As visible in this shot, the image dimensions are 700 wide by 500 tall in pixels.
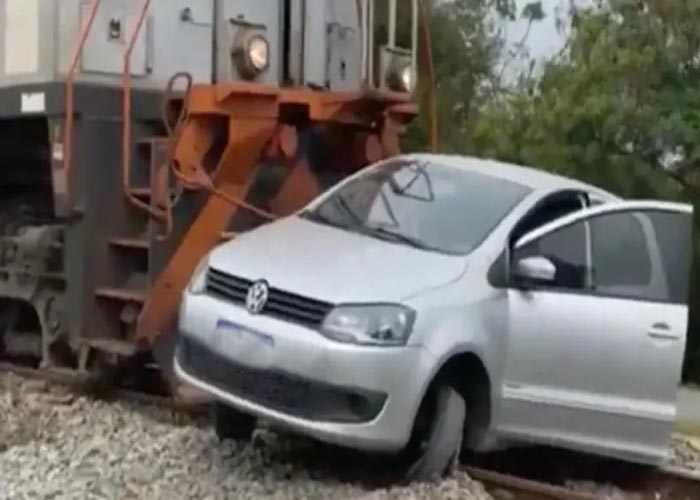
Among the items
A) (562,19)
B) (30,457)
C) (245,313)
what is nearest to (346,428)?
(245,313)

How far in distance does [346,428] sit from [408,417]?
308 millimetres

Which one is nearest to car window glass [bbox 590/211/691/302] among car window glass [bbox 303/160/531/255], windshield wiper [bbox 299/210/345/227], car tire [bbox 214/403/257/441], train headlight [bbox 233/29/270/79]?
car window glass [bbox 303/160/531/255]

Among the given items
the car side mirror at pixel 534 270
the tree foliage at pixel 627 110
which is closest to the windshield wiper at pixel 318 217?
the car side mirror at pixel 534 270

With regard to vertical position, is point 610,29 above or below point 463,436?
above

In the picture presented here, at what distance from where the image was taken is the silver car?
296 inches

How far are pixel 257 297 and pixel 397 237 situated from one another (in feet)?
3.43

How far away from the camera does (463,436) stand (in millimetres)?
8336

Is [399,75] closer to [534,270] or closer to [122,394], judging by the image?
[122,394]

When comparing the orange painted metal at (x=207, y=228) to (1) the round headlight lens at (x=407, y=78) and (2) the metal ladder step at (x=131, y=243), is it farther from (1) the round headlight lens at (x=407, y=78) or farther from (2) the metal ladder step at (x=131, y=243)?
(1) the round headlight lens at (x=407, y=78)

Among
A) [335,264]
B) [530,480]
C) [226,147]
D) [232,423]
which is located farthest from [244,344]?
[226,147]

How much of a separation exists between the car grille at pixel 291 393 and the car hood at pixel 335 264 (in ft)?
1.44

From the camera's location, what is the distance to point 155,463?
8023 mm

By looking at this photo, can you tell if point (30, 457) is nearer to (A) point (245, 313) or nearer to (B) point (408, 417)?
(A) point (245, 313)

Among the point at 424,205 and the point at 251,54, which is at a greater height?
the point at 251,54
